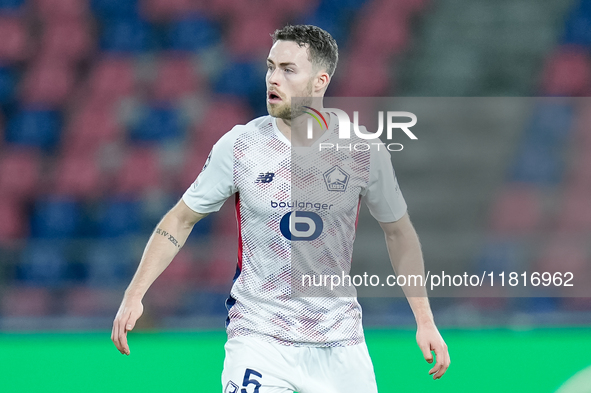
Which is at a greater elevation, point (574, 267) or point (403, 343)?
point (574, 267)

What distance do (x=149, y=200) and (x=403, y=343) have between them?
3.28 meters

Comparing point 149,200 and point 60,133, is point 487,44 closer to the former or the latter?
point 149,200

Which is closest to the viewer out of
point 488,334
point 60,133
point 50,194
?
point 488,334

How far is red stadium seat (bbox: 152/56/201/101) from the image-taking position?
8.48 metres

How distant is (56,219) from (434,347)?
5.68m

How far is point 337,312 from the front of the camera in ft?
9.71

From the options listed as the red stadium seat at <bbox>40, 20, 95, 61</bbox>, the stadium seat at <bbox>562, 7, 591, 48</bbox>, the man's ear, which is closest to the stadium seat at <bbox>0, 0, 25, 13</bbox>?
the red stadium seat at <bbox>40, 20, 95, 61</bbox>

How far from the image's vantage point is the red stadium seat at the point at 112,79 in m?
8.71

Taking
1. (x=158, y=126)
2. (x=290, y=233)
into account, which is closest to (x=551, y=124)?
(x=158, y=126)

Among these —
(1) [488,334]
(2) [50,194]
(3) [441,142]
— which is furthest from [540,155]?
(2) [50,194]

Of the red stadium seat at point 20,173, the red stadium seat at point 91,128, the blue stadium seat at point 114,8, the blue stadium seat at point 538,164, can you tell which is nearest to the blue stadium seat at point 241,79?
the red stadium seat at point 91,128

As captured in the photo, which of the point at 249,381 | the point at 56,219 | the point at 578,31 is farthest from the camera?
the point at 578,31

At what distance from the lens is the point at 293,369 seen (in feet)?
9.36

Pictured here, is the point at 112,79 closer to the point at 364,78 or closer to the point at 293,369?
the point at 364,78
